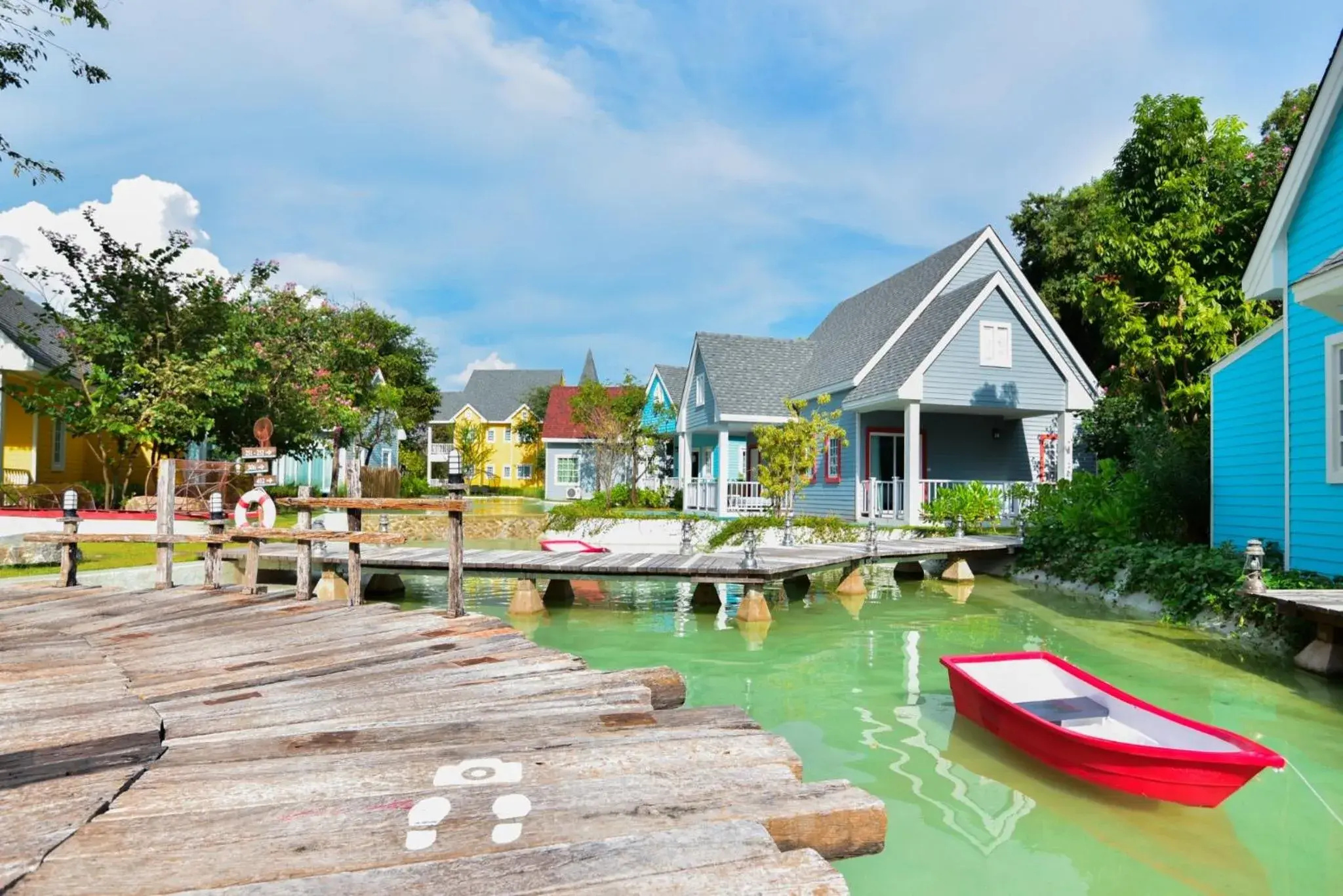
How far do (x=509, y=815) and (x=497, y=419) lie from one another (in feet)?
190

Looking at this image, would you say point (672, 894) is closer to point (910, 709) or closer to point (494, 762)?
point (494, 762)

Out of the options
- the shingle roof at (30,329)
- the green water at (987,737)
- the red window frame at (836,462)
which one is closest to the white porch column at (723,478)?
the red window frame at (836,462)

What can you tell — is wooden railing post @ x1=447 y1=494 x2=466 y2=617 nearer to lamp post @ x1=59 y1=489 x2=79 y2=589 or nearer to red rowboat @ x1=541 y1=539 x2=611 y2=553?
lamp post @ x1=59 y1=489 x2=79 y2=589

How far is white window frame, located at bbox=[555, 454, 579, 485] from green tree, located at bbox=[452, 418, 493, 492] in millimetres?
7665

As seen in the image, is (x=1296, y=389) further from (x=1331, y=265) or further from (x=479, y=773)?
(x=479, y=773)

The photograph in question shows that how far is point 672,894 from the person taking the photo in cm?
230

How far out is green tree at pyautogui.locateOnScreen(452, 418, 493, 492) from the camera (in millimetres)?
49625

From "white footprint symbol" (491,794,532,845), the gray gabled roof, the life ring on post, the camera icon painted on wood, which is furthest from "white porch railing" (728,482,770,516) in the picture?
the gray gabled roof

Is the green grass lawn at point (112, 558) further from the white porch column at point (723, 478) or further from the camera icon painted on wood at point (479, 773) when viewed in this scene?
the white porch column at point (723, 478)

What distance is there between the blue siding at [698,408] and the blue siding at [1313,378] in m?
16.5

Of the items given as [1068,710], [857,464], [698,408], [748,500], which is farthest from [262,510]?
[698,408]

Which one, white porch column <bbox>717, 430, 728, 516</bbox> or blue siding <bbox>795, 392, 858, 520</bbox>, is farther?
white porch column <bbox>717, 430, 728, 516</bbox>

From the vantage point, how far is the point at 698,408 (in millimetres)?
28266

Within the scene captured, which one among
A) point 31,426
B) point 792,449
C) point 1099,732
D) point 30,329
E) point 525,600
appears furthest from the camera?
point 31,426
